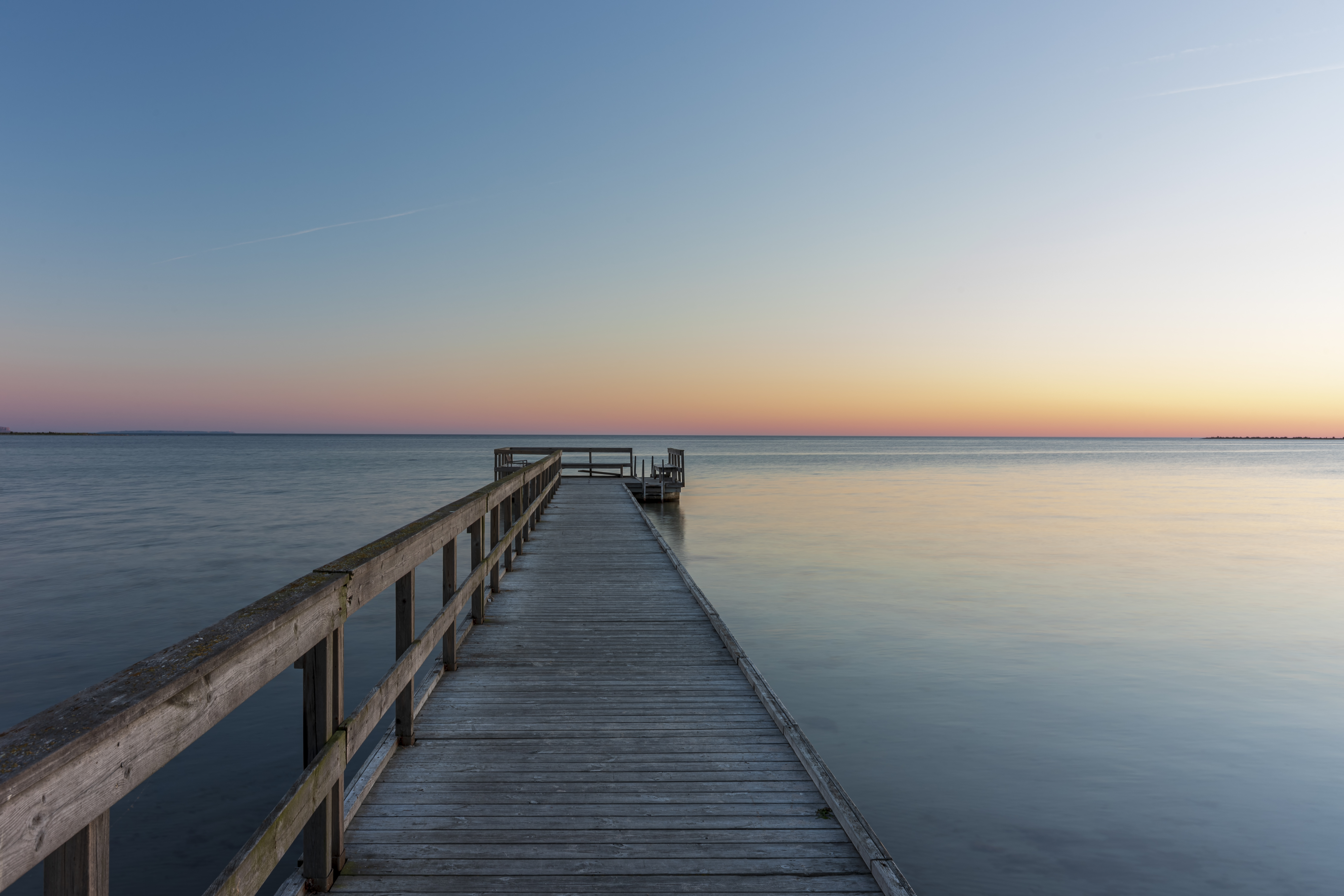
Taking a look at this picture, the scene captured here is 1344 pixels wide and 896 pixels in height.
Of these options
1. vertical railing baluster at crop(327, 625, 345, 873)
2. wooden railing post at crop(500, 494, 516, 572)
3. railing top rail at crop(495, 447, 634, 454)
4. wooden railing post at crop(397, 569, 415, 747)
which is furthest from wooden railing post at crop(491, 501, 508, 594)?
railing top rail at crop(495, 447, 634, 454)

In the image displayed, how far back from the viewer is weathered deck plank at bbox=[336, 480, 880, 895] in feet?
9.62

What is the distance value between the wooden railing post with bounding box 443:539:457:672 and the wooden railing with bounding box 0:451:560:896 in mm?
241

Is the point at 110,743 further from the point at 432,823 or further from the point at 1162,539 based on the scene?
the point at 1162,539

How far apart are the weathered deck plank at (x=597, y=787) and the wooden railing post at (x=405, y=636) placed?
112 millimetres

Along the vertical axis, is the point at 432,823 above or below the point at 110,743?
below

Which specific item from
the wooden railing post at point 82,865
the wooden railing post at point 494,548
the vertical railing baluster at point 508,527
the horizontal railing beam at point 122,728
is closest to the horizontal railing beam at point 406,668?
the horizontal railing beam at point 122,728

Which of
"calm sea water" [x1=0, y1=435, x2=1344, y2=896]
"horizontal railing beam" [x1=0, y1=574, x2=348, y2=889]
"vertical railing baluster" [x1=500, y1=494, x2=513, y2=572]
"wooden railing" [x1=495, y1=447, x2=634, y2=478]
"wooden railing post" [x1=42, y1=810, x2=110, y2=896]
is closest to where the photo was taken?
"horizontal railing beam" [x1=0, y1=574, x2=348, y2=889]

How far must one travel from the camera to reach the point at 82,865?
1.38 meters

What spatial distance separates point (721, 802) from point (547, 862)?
896 millimetres

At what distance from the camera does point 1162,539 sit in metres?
21.8

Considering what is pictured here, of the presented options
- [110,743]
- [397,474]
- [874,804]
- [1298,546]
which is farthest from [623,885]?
[397,474]

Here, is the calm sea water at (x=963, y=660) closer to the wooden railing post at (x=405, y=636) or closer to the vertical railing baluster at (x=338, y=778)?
the wooden railing post at (x=405, y=636)

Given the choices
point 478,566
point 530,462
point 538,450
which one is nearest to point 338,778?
point 478,566

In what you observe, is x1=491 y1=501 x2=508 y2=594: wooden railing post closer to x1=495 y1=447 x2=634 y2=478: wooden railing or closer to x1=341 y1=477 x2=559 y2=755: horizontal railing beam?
x1=341 y1=477 x2=559 y2=755: horizontal railing beam
